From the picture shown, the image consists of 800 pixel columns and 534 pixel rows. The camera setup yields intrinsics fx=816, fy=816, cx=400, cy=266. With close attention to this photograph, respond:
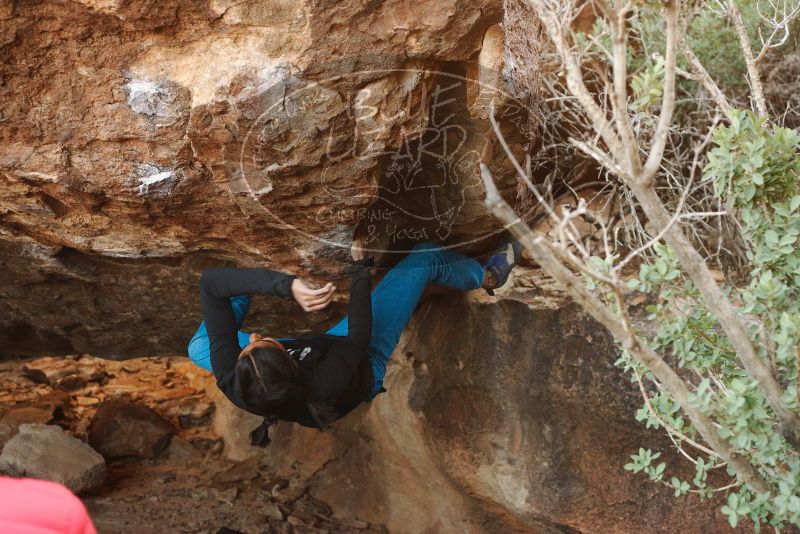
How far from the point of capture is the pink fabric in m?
1.37

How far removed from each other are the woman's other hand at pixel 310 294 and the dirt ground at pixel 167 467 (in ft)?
6.54

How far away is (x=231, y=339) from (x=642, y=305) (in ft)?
5.02

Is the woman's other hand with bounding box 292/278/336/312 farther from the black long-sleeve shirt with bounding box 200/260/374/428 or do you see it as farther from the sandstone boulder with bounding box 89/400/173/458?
the sandstone boulder with bounding box 89/400/173/458

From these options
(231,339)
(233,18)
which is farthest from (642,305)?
(233,18)

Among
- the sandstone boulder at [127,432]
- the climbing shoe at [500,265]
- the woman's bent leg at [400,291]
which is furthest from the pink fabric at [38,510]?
the sandstone boulder at [127,432]

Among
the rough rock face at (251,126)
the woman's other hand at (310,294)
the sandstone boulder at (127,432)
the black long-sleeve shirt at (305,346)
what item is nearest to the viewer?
the rough rock face at (251,126)

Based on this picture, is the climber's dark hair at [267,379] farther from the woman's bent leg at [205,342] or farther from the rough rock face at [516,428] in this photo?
the rough rock face at [516,428]

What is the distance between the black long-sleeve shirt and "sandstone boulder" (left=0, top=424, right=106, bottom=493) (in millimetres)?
1740

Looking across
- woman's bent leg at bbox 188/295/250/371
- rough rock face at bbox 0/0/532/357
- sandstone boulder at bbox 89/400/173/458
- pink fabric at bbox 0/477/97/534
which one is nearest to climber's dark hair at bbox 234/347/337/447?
woman's bent leg at bbox 188/295/250/371

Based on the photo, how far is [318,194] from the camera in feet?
8.27

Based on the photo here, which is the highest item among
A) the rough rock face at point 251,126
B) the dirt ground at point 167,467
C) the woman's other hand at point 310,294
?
the rough rock face at point 251,126

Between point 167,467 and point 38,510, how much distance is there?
3.16 metres

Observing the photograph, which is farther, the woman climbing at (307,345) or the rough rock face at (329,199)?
the woman climbing at (307,345)

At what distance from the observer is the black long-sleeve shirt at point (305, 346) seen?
2.45 meters
